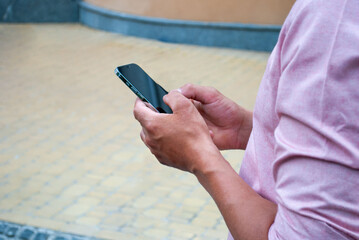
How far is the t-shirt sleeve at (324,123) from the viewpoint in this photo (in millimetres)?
863

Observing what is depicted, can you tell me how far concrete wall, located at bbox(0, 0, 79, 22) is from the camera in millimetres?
12133

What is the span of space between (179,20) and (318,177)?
908 cm

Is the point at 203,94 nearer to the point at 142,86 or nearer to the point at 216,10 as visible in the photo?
the point at 142,86

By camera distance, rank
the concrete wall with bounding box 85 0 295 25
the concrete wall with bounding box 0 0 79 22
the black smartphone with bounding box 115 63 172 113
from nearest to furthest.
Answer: the black smartphone with bounding box 115 63 172 113 < the concrete wall with bounding box 85 0 295 25 < the concrete wall with bounding box 0 0 79 22

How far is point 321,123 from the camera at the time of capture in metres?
0.88

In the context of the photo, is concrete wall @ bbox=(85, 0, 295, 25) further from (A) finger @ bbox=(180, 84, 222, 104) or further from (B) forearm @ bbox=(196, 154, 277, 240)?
(B) forearm @ bbox=(196, 154, 277, 240)

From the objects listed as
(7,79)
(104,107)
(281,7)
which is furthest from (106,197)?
(281,7)

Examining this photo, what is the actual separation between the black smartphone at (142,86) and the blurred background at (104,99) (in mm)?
2183

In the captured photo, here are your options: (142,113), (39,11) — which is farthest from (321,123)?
(39,11)

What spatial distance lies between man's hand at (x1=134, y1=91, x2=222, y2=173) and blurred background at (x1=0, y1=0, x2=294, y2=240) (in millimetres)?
2473

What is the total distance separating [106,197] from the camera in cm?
419

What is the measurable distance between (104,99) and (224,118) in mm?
5137

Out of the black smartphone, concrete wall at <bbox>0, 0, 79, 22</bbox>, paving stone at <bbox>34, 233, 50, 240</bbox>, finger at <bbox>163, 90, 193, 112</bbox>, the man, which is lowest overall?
concrete wall at <bbox>0, 0, 79, 22</bbox>

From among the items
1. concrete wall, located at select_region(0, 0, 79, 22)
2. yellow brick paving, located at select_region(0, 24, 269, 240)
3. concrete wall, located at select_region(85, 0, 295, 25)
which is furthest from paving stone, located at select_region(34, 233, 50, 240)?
concrete wall, located at select_region(0, 0, 79, 22)
